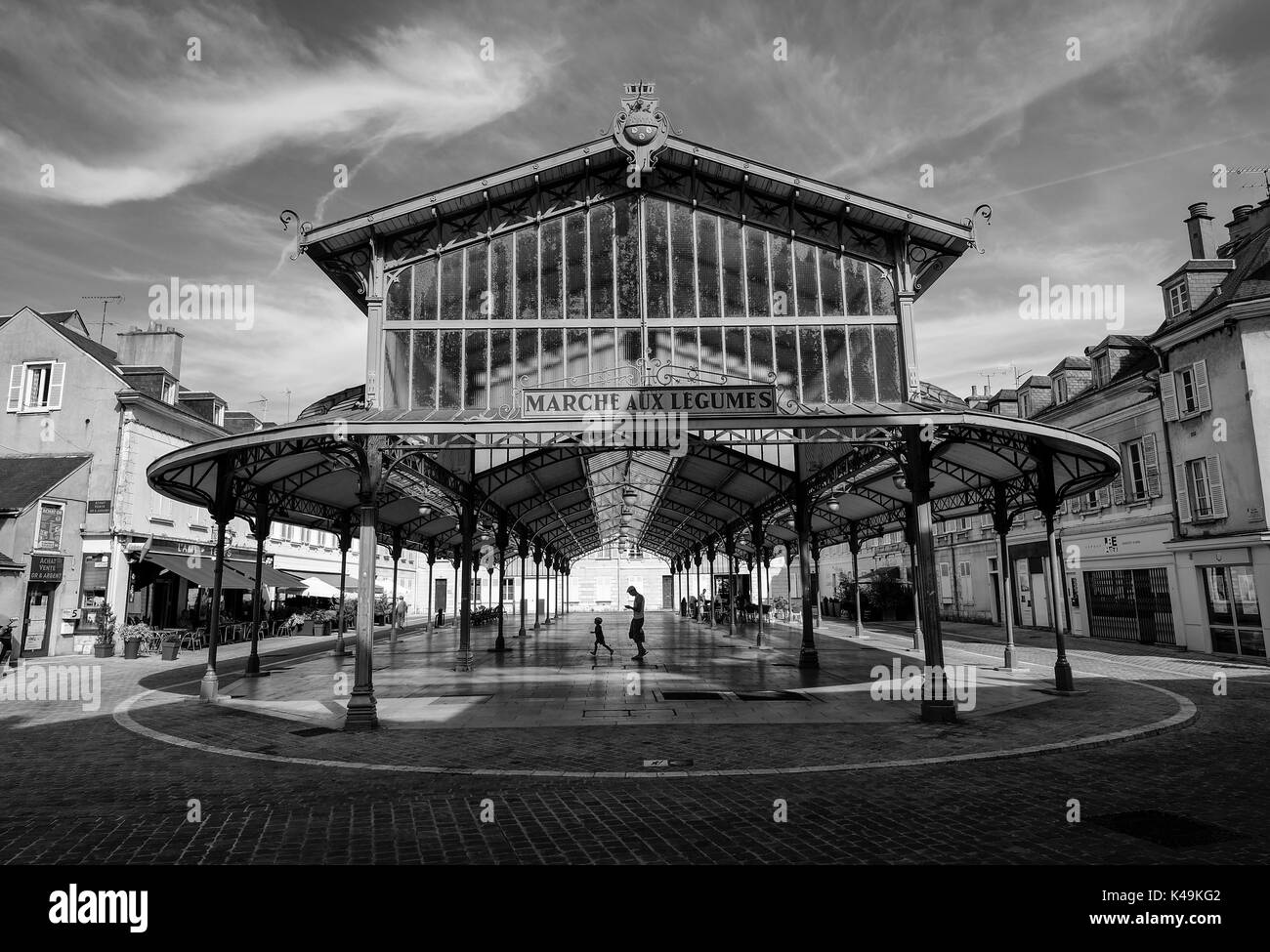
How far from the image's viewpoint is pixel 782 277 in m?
14.7

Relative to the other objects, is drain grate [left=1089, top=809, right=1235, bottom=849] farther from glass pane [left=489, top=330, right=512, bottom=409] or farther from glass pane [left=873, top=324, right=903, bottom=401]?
glass pane [left=489, top=330, right=512, bottom=409]

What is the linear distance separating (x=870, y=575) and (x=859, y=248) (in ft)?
118

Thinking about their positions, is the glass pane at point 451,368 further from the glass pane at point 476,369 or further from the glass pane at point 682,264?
the glass pane at point 682,264

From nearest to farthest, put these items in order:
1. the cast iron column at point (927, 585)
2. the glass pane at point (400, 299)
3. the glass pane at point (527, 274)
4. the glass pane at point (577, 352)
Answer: the cast iron column at point (927, 585)
the glass pane at point (577, 352)
the glass pane at point (400, 299)
the glass pane at point (527, 274)

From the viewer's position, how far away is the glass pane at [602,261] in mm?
14489

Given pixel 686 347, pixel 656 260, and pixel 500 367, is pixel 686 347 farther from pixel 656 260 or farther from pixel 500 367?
pixel 500 367

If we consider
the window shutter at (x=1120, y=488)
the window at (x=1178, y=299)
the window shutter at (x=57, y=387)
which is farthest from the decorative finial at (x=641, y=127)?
the window shutter at (x=57, y=387)

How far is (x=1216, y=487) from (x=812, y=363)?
15.9 meters

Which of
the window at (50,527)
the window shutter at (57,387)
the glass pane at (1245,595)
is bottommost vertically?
the glass pane at (1245,595)

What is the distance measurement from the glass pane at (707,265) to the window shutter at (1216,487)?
1729 centimetres

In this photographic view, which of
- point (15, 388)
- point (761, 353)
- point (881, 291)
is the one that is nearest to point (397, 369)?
point (761, 353)

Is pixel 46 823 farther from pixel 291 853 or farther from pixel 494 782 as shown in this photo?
pixel 494 782

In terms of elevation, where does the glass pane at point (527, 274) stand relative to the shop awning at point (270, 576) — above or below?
above

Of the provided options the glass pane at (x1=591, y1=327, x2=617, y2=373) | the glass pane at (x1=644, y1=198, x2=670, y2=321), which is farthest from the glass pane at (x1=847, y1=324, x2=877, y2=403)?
the glass pane at (x1=591, y1=327, x2=617, y2=373)
